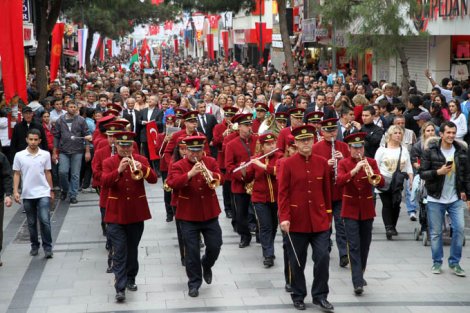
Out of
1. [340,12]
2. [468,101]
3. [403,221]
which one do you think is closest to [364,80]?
[340,12]

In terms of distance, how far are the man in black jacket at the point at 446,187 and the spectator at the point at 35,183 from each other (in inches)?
189

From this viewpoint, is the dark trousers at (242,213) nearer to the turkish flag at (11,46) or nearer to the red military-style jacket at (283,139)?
the red military-style jacket at (283,139)

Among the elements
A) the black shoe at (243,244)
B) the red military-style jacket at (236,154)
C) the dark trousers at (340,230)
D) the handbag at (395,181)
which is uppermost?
the red military-style jacket at (236,154)

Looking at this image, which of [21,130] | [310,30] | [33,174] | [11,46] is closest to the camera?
[33,174]

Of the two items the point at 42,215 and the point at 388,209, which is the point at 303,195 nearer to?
the point at 388,209

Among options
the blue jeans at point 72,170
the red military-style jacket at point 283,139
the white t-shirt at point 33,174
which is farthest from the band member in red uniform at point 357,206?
the blue jeans at point 72,170

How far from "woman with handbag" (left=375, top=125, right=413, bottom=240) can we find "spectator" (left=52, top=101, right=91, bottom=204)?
5889 mm

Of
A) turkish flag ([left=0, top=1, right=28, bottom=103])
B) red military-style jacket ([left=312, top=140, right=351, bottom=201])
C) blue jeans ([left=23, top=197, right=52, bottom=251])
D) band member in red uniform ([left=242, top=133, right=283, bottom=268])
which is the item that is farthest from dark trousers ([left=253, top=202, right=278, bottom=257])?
turkish flag ([left=0, top=1, right=28, bottom=103])

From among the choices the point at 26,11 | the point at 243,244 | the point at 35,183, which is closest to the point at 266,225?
the point at 243,244

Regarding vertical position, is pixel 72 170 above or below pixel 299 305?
above

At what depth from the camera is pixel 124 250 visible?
9.83m

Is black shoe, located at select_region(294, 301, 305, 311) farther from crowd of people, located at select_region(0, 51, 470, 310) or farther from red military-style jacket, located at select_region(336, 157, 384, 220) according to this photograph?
red military-style jacket, located at select_region(336, 157, 384, 220)

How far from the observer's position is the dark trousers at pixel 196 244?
9891 mm

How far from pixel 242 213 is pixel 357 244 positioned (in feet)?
8.93
